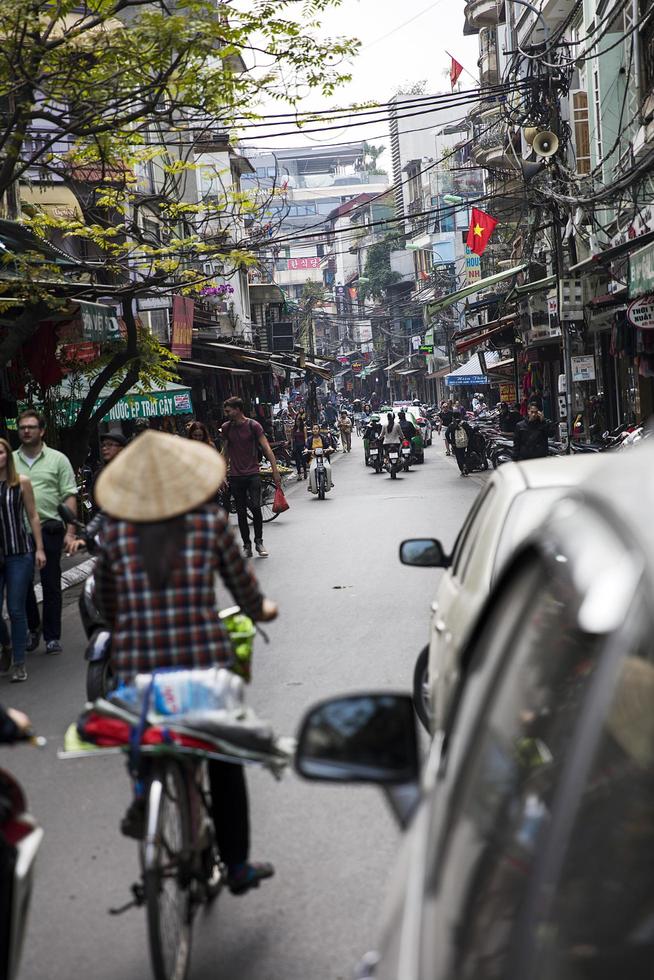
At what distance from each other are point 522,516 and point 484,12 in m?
42.3

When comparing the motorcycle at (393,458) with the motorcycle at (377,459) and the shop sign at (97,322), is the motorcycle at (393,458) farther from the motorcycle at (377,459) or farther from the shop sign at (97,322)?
the shop sign at (97,322)

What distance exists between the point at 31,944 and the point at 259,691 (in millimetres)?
3644

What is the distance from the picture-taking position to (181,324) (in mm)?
24188

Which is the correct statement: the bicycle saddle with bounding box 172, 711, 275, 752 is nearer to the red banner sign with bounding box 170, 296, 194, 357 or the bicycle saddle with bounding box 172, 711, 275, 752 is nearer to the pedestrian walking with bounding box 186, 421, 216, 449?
the pedestrian walking with bounding box 186, 421, 216, 449

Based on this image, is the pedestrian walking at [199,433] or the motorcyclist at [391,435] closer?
the pedestrian walking at [199,433]

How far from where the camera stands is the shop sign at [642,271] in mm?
15578

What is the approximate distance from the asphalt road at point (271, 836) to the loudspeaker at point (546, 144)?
1055 centimetres

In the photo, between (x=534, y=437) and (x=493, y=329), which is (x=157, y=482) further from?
(x=493, y=329)

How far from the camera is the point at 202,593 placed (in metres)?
4.11

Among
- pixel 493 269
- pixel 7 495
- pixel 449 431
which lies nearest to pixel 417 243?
pixel 493 269

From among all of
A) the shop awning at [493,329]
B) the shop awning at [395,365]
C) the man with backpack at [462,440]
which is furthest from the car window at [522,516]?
the shop awning at [395,365]

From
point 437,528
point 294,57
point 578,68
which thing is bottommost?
point 437,528

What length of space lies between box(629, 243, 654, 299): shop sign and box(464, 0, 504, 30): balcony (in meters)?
29.1

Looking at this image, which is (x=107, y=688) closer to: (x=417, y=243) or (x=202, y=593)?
(x=202, y=593)
